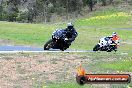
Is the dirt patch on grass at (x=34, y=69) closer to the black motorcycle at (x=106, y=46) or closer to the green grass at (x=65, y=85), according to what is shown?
the green grass at (x=65, y=85)

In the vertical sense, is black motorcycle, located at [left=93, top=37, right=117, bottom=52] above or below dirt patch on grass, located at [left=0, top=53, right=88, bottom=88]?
below

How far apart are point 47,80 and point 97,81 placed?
6.45 meters

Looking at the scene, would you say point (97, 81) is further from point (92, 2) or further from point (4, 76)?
point (92, 2)

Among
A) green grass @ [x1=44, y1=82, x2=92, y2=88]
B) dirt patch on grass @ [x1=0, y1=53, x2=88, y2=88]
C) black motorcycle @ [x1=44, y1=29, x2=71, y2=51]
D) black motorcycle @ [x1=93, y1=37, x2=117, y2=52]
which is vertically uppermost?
green grass @ [x1=44, y1=82, x2=92, y2=88]

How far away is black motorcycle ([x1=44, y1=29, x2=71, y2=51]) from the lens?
996 inches

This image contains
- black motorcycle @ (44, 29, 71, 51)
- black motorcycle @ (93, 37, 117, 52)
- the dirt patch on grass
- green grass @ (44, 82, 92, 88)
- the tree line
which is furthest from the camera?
the tree line

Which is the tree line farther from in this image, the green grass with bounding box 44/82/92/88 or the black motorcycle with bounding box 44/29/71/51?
the green grass with bounding box 44/82/92/88

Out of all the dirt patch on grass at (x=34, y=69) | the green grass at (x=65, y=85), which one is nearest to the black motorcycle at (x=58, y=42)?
the dirt patch on grass at (x=34, y=69)

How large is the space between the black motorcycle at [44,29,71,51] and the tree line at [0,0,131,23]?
202 ft

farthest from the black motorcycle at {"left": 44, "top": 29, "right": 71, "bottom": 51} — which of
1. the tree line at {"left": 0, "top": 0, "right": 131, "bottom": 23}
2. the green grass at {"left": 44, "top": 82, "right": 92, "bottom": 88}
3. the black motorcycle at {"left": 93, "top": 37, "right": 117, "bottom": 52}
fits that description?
the tree line at {"left": 0, "top": 0, "right": 131, "bottom": 23}

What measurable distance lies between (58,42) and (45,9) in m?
68.0

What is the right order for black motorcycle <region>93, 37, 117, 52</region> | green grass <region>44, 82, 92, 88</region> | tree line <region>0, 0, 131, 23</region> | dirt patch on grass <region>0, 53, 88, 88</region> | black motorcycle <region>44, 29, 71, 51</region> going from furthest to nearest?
tree line <region>0, 0, 131, 23</region>, black motorcycle <region>93, 37, 117, 52</region>, black motorcycle <region>44, 29, 71, 51</region>, dirt patch on grass <region>0, 53, 88, 88</region>, green grass <region>44, 82, 92, 88</region>

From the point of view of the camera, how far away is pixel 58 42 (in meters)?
25.5

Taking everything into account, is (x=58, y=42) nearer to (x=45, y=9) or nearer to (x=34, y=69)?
(x=34, y=69)
